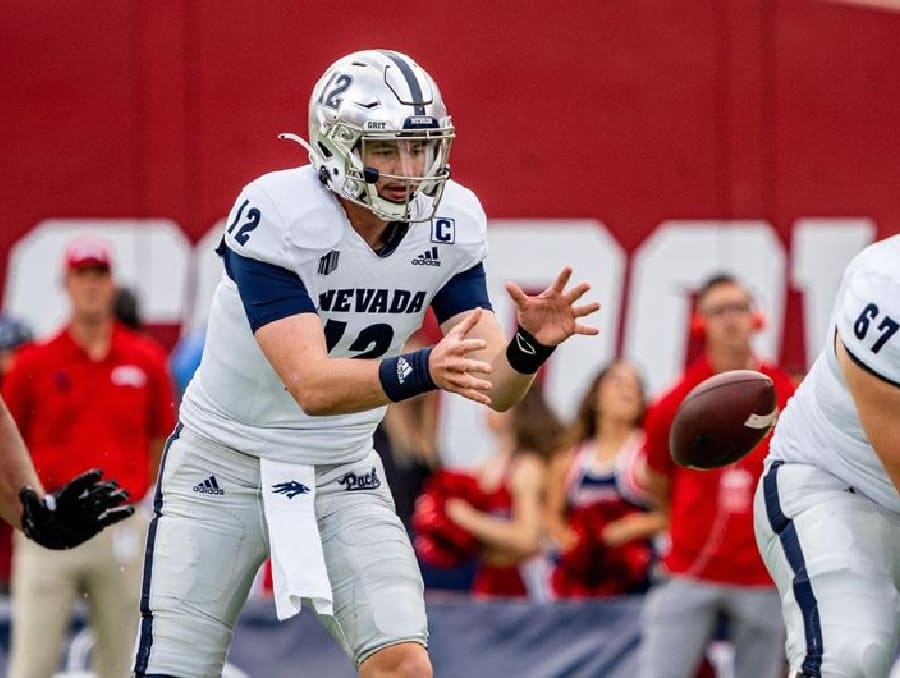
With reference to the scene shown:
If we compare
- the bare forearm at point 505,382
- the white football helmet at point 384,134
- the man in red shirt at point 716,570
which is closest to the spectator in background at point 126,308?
the man in red shirt at point 716,570

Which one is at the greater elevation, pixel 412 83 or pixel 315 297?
pixel 412 83

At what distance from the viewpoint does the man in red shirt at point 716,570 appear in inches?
257

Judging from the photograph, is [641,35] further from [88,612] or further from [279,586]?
[279,586]

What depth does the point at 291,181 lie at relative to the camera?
4.53m

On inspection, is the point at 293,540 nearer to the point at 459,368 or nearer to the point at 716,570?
the point at 459,368

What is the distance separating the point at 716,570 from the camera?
6.55 meters

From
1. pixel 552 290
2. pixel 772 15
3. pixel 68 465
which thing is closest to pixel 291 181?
pixel 552 290

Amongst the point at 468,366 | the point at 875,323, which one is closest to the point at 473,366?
the point at 468,366

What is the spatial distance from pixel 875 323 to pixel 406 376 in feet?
3.14

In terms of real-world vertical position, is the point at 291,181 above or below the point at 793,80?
below

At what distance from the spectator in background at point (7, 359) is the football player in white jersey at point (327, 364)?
323cm

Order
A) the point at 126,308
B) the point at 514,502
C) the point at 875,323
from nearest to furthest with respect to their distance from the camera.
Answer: the point at 875,323 → the point at 514,502 → the point at 126,308

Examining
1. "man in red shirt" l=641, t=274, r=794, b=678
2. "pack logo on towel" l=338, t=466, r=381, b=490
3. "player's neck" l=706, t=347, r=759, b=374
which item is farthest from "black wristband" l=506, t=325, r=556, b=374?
"player's neck" l=706, t=347, r=759, b=374

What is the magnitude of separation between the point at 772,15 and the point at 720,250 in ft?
3.35
